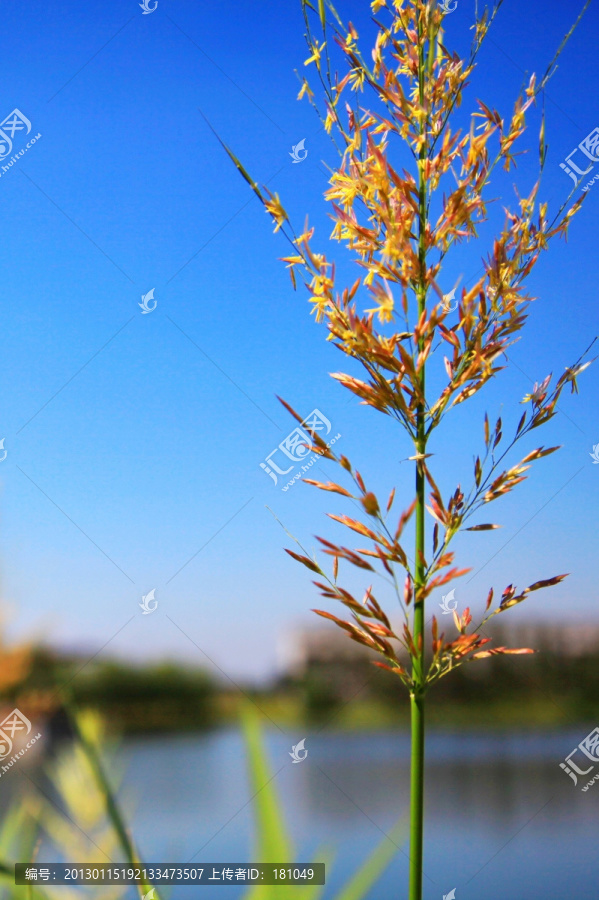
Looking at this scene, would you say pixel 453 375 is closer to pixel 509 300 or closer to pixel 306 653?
pixel 509 300

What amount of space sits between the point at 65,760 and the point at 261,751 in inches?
13.8

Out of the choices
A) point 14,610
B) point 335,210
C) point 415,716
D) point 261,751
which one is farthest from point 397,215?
point 14,610

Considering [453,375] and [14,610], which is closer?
[453,375]

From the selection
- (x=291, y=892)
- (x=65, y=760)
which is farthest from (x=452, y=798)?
(x=65, y=760)

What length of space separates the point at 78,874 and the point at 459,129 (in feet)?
3.81

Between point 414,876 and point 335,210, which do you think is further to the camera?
point 335,210

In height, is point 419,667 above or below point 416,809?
above

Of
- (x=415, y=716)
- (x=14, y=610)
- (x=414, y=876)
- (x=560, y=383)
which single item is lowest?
(x=414, y=876)

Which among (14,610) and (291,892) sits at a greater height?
(14,610)

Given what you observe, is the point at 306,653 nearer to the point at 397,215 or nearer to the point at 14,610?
the point at 14,610

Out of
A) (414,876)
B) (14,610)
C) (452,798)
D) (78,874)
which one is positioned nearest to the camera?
(414,876)

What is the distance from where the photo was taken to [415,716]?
701mm

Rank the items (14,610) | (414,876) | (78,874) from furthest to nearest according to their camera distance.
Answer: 1. (14,610)
2. (78,874)
3. (414,876)

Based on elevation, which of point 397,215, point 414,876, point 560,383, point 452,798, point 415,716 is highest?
point 397,215
